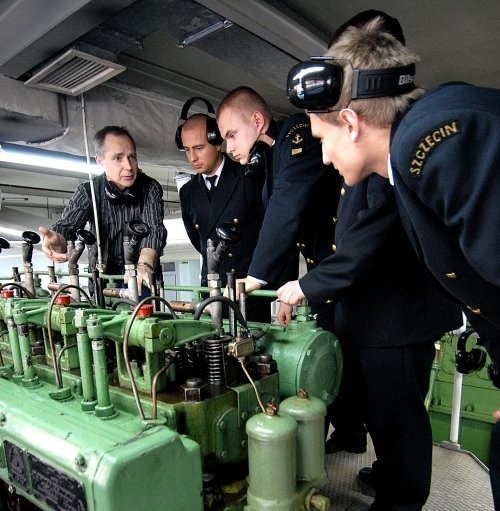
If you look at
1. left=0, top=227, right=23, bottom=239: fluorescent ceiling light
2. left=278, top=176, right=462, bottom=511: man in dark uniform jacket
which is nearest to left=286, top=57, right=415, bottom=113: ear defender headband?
left=278, top=176, right=462, bottom=511: man in dark uniform jacket

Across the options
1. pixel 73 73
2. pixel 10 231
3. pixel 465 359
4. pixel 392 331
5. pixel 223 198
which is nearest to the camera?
pixel 392 331

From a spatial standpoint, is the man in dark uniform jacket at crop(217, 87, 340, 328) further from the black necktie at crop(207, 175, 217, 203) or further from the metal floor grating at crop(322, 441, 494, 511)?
the metal floor grating at crop(322, 441, 494, 511)

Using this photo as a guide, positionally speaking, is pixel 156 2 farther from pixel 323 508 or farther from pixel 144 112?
pixel 323 508

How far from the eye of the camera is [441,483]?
1.77 meters

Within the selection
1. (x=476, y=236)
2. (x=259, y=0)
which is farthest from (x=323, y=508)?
(x=259, y=0)

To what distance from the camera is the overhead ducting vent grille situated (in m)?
2.02

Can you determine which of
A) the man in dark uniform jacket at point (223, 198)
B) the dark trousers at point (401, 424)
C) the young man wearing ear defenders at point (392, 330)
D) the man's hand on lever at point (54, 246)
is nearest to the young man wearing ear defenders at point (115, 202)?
the man's hand on lever at point (54, 246)

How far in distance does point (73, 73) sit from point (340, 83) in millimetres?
1759

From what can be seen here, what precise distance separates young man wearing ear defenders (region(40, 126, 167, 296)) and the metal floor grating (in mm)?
1460

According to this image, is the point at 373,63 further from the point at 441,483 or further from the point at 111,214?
the point at 111,214

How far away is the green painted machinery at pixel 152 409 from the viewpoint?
0.86m

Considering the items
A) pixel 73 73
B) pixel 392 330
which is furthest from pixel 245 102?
pixel 392 330

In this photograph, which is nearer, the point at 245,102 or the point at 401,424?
the point at 401,424

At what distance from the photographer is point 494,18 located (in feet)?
6.88
